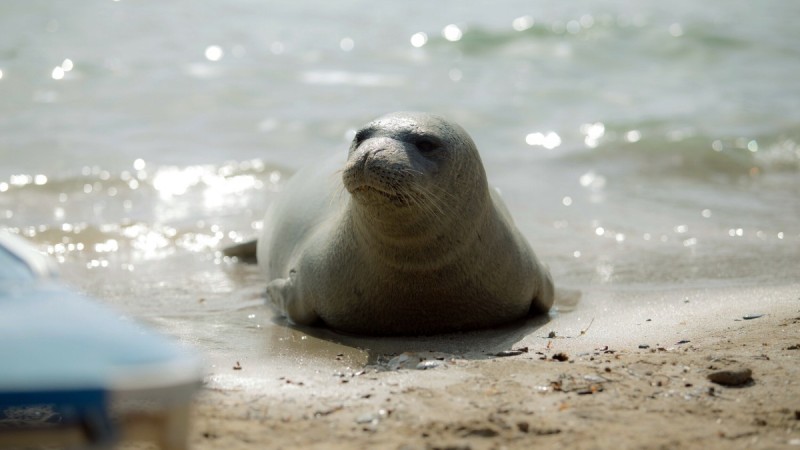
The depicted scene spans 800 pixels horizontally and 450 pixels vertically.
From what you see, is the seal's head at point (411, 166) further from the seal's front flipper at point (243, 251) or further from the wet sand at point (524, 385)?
the seal's front flipper at point (243, 251)

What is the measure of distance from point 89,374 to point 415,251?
2695 millimetres

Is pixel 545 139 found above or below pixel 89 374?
above

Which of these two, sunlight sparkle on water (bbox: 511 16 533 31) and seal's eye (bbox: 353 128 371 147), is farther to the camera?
sunlight sparkle on water (bbox: 511 16 533 31)

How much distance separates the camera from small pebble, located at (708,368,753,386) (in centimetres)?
346

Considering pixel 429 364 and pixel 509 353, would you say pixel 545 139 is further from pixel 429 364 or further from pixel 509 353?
pixel 429 364

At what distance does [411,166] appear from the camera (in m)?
4.35

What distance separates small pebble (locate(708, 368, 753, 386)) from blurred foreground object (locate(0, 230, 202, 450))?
192cm

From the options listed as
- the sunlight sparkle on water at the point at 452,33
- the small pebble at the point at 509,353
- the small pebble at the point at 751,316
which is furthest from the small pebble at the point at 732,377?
the sunlight sparkle on water at the point at 452,33

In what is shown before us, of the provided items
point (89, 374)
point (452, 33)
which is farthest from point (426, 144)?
point (452, 33)

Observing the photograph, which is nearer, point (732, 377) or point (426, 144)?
point (732, 377)

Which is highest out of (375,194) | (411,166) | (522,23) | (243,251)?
(522,23)

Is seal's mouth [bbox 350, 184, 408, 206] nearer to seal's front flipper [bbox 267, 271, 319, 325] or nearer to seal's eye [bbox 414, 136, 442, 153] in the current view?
seal's eye [bbox 414, 136, 442, 153]

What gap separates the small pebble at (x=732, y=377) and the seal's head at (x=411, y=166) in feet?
4.62

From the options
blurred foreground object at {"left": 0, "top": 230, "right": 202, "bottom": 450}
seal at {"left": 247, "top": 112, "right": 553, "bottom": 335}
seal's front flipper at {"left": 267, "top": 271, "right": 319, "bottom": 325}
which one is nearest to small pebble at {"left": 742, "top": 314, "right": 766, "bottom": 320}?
seal at {"left": 247, "top": 112, "right": 553, "bottom": 335}
